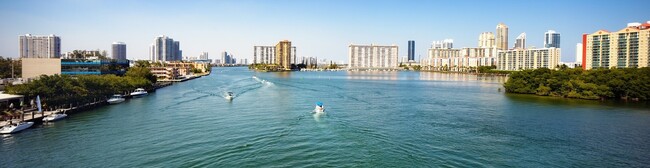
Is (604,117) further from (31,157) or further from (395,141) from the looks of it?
(31,157)

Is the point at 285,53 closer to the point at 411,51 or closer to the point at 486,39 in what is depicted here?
the point at 486,39

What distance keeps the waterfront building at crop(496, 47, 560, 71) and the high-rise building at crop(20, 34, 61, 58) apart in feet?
195

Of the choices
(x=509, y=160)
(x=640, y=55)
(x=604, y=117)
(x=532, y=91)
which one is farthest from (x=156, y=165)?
(x=640, y=55)

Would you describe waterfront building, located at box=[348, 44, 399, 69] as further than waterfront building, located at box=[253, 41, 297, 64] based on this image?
No

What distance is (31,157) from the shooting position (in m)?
8.08

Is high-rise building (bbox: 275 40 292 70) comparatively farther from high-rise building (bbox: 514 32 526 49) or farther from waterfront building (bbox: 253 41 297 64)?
high-rise building (bbox: 514 32 526 49)

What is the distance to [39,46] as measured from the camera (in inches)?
1783

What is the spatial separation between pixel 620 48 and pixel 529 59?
86.7ft

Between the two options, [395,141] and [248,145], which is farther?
[395,141]

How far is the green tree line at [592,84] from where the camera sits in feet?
64.7

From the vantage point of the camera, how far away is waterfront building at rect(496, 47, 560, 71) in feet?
194

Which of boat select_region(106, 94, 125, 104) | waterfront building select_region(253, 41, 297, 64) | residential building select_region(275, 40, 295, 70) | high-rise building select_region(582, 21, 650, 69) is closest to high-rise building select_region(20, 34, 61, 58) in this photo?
boat select_region(106, 94, 125, 104)

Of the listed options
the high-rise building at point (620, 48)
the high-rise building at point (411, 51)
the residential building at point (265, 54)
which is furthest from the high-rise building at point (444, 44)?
the high-rise building at point (620, 48)

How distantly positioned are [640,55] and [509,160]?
34.6 m
